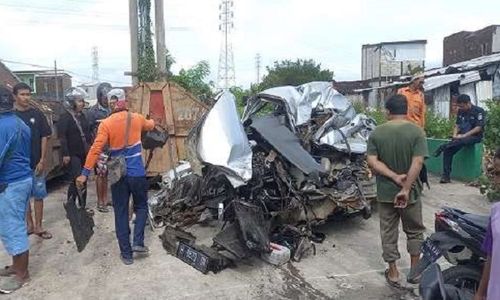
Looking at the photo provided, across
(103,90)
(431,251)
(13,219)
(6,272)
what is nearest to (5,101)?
(13,219)

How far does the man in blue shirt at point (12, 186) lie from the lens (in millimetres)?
4852

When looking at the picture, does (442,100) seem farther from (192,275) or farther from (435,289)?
(435,289)

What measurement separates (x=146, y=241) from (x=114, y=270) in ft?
2.84

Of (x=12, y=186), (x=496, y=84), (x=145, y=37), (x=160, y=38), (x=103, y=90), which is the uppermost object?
(x=145, y=37)

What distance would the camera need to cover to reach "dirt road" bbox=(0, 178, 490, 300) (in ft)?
16.2

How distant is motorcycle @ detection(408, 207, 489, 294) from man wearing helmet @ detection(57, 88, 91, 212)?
449 centimetres

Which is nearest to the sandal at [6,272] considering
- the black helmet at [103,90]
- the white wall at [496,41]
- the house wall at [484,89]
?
the black helmet at [103,90]

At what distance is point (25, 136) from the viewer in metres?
5.07

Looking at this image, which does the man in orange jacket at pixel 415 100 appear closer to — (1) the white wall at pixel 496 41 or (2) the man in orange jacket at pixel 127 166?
(2) the man in orange jacket at pixel 127 166

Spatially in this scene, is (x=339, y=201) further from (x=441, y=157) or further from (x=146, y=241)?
(x=441, y=157)

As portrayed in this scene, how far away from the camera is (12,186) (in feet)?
16.1

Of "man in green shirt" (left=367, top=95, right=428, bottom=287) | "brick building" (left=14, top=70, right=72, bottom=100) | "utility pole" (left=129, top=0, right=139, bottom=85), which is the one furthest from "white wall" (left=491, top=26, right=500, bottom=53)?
"man in green shirt" (left=367, top=95, right=428, bottom=287)

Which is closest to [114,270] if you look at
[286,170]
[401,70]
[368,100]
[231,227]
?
[231,227]

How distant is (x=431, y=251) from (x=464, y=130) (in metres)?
5.53
